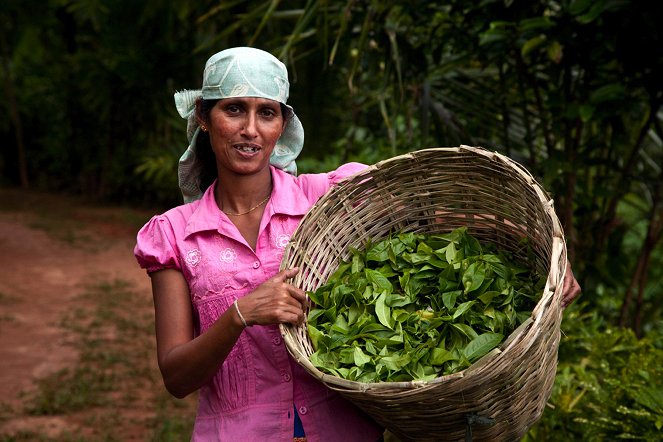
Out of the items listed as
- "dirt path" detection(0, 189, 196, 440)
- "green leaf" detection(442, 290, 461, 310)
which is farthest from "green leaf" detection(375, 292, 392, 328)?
"dirt path" detection(0, 189, 196, 440)

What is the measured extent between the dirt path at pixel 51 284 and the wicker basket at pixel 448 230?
112 inches

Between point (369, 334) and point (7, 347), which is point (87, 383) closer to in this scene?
point (7, 347)

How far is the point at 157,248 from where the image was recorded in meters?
1.76

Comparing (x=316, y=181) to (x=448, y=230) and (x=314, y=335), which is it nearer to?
(x=448, y=230)

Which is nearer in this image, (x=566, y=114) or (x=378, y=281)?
(x=378, y=281)

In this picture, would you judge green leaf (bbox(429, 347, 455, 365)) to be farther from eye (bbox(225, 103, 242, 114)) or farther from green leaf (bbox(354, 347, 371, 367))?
eye (bbox(225, 103, 242, 114))

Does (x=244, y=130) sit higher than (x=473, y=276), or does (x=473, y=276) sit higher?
(x=244, y=130)

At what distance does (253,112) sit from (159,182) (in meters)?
9.46

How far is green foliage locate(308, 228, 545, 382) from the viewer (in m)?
1.52

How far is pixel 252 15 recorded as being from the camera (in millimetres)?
3195

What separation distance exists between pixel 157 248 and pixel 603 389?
5.66ft

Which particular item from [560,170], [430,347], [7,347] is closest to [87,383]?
[7,347]

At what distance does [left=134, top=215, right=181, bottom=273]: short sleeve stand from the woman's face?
0.19 metres

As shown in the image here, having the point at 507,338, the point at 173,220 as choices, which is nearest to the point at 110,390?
the point at 173,220
